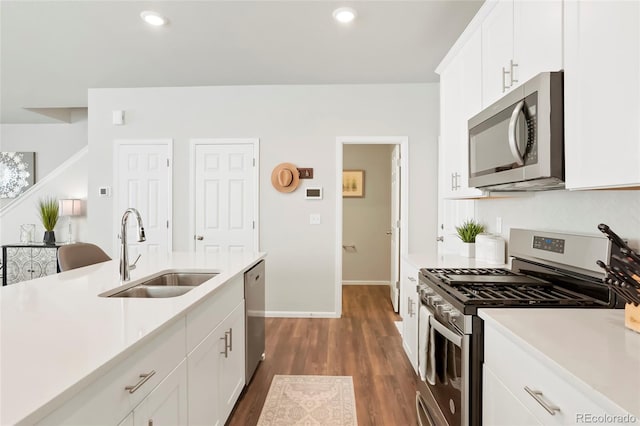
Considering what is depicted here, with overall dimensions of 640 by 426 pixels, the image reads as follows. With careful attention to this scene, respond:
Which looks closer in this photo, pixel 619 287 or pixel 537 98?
pixel 619 287

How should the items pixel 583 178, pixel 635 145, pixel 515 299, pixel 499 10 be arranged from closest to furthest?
pixel 635 145
pixel 583 178
pixel 515 299
pixel 499 10

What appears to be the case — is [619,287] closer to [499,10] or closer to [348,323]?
[499,10]

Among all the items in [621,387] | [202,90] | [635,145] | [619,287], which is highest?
[202,90]

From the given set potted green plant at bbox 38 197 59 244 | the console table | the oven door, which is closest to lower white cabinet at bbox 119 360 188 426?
the oven door

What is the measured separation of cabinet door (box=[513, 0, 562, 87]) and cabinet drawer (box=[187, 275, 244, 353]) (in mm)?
1777

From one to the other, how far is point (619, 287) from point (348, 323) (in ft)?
9.93

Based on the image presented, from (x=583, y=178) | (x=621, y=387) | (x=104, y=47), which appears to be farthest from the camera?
(x=104, y=47)

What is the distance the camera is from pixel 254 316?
250cm

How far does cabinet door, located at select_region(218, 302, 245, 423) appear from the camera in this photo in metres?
1.84

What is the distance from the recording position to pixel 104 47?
317 centimetres

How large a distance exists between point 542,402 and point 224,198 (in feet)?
12.2

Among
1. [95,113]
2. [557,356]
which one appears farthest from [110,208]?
[557,356]

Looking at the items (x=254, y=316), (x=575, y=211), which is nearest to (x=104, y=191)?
(x=254, y=316)

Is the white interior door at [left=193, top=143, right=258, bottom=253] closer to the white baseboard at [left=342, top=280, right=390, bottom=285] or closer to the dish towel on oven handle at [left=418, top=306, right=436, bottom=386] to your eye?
the white baseboard at [left=342, top=280, right=390, bottom=285]
